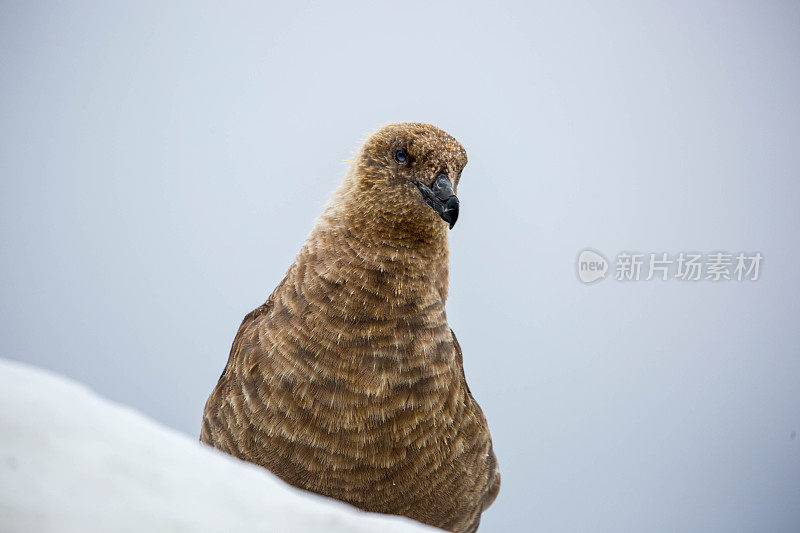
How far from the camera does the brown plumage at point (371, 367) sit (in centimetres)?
134

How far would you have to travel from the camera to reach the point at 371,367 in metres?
1.36

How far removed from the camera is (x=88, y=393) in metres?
0.74

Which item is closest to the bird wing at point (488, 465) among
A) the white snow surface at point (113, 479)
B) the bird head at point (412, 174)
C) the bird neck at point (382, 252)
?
the bird neck at point (382, 252)

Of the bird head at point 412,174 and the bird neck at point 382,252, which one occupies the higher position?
the bird head at point 412,174

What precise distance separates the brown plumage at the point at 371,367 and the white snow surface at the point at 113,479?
0.61 metres

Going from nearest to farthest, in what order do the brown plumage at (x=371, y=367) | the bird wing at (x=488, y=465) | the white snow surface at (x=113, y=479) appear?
the white snow surface at (x=113, y=479)
the brown plumage at (x=371, y=367)
the bird wing at (x=488, y=465)

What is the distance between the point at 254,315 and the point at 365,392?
1.47 ft

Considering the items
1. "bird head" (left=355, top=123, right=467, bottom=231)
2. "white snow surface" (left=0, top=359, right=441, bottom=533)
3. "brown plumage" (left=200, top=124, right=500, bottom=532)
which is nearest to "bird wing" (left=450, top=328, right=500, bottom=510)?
"brown plumage" (left=200, top=124, right=500, bottom=532)

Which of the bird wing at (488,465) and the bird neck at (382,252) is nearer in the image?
the bird neck at (382,252)

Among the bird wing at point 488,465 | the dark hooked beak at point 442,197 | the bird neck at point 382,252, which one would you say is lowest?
the bird wing at point 488,465

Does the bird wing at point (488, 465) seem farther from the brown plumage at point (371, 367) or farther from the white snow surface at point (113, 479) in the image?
the white snow surface at point (113, 479)

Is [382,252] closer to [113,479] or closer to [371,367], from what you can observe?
[371,367]

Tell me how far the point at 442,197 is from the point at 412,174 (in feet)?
0.38

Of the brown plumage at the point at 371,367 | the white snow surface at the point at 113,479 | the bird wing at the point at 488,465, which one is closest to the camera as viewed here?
the white snow surface at the point at 113,479
